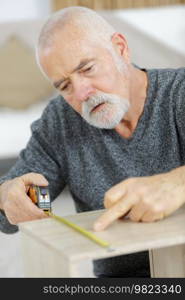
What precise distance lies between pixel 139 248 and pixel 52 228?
240 millimetres

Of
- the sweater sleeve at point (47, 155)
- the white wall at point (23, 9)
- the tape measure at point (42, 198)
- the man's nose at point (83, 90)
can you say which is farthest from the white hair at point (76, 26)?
the white wall at point (23, 9)

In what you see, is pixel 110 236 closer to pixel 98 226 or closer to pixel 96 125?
pixel 98 226

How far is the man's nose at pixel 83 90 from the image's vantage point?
1.63m

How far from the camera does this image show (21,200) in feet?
5.15

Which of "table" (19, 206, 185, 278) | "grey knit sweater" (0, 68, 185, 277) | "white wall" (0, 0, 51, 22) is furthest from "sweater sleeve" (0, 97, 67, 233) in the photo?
"white wall" (0, 0, 51, 22)

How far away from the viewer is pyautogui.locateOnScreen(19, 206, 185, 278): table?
1095 mm

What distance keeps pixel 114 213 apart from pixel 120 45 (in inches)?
25.4

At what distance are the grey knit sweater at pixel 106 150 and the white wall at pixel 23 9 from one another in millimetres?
3205

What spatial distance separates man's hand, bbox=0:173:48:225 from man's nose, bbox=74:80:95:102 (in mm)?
213

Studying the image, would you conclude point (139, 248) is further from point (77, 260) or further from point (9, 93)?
point (9, 93)

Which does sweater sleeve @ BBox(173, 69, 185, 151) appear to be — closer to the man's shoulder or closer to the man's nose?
the man's shoulder

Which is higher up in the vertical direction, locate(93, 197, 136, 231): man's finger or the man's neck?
locate(93, 197, 136, 231): man's finger

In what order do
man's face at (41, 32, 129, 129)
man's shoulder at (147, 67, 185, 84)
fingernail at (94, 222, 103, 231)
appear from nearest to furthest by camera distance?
fingernail at (94, 222, 103, 231)
man's face at (41, 32, 129, 129)
man's shoulder at (147, 67, 185, 84)

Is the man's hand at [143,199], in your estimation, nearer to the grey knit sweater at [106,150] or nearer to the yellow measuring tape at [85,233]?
the yellow measuring tape at [85,233]
